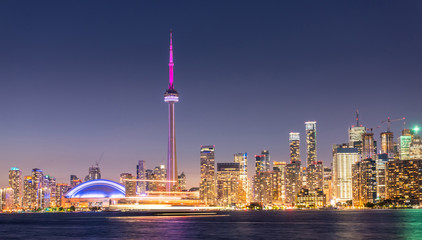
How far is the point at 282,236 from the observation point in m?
107

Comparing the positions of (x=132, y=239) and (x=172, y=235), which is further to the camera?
(x=172, y=235)

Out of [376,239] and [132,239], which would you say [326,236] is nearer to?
[376,239]

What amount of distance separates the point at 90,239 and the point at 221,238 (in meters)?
23.2

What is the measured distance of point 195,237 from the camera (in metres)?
105

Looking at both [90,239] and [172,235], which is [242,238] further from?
[90,239]

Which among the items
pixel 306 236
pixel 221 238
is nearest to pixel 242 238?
pixel 221 238

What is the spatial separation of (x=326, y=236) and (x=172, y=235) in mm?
28411

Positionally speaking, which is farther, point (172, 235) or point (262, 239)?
point (172, 235)

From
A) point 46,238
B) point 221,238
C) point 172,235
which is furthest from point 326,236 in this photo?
point 46,238

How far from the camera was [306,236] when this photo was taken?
348 ft

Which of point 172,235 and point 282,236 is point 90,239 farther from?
point 282,236

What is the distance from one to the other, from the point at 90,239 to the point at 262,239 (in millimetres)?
30373

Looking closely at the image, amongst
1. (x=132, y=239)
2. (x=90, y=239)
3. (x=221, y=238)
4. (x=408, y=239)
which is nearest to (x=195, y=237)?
(x=221, y=238)

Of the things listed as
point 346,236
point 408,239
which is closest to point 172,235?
point 346,236
